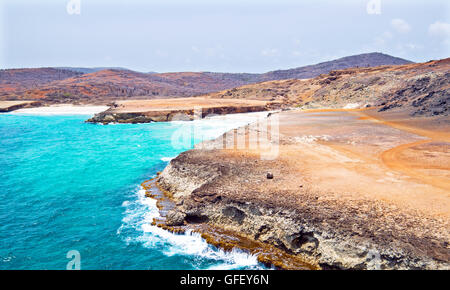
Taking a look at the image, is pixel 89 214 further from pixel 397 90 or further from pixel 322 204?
pixel 397 90

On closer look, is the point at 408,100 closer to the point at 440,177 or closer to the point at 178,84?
the point at 440,177

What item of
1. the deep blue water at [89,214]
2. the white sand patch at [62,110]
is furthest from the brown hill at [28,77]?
the deep blue water at [89,214]

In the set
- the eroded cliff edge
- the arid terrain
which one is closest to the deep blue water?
the arid terrain

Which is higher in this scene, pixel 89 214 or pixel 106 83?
pixel 106 83

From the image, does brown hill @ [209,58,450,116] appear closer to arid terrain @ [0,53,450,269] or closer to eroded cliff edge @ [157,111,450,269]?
arid terrain @ [0,53,450,269]

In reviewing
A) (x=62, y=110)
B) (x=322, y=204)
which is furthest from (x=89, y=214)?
(x=62, y=110)

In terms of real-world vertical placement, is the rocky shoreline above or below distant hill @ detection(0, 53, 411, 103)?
below
